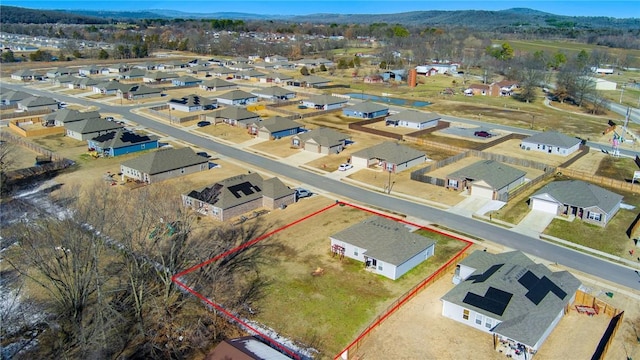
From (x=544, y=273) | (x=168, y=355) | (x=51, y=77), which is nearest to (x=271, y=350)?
(x=168, y=355)

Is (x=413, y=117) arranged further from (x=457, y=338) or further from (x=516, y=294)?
(x=457, y=338)

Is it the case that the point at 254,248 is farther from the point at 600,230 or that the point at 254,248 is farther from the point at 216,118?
the point at 216,118

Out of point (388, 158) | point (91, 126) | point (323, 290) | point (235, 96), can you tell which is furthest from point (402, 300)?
point (235, 96)

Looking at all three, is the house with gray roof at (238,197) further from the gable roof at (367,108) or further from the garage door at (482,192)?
the gable roof at (367,108)

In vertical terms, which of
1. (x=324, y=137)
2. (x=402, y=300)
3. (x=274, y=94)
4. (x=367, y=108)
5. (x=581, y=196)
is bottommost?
(x=402, y=300)

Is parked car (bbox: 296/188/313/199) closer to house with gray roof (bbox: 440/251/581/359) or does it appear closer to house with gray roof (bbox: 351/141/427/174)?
house with gray roof (bbox: 351/141/427/174)

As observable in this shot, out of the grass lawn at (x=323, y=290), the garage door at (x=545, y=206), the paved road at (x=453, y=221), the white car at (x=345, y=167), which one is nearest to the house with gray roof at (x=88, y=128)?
the paved road at (x=453, y=221)
